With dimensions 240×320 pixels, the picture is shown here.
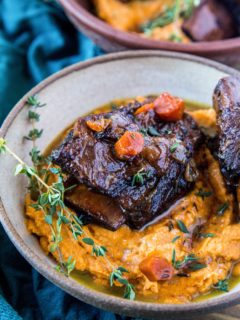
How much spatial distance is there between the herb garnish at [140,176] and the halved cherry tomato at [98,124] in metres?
0.32

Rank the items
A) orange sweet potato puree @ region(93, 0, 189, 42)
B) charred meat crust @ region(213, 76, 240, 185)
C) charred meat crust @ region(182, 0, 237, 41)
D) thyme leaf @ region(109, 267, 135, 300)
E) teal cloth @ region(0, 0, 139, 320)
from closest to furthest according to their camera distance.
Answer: thyme leaf @ region(109, 267, 135, 300), charred meat crust @ region(213, 76, 240, 185), teal cloth @ region(0, 0, 139, 320), charred meat crust @ region(182, 0, 237, 41), orange sweet potato puree @ region(93, 0, 189, 42)

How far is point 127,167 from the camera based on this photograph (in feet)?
9.50

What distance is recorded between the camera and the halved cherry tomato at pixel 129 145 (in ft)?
9.38

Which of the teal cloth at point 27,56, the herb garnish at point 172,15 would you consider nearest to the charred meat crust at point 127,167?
the teal cloth at point 27,56

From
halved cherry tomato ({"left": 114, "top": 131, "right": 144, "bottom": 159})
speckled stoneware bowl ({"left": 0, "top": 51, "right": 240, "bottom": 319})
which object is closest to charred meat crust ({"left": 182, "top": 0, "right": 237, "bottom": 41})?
speckled stoneware bowl ({"left": 0, "top": 51, "right": 240, "bottom": 319})

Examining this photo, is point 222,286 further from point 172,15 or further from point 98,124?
point 172,15

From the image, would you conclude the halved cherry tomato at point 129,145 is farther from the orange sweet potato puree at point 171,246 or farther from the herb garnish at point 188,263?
the herb garnish at point 188,263

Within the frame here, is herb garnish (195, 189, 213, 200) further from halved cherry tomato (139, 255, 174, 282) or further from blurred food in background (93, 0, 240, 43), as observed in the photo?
blurred food in background (93, 0, 240, 43)

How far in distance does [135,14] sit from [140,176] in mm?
2340

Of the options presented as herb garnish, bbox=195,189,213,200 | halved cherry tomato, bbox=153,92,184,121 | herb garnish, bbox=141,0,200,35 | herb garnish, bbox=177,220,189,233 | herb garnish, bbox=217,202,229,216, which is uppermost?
halved cherry tomato, bbox=153,92,184,121

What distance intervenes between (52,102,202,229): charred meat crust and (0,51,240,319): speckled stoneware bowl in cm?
35

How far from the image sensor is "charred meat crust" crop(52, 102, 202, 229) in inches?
113

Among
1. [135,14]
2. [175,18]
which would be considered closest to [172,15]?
[175,18]

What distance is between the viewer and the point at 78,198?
3.04 m
